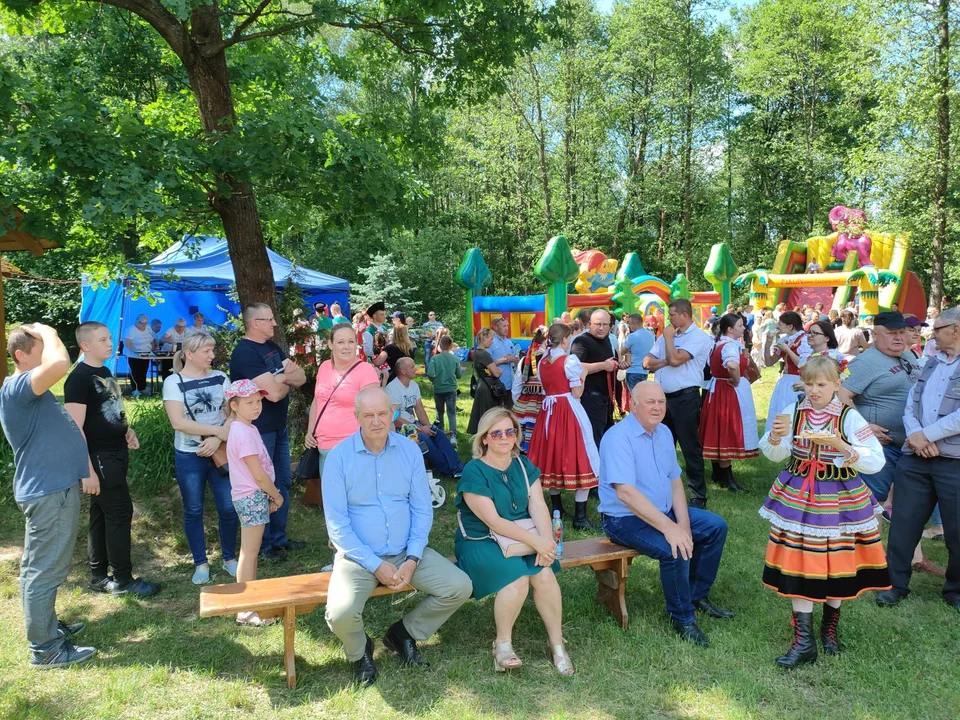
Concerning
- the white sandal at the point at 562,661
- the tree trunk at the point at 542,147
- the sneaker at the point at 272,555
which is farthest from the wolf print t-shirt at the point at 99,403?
the tree trunk at the point at 542,147

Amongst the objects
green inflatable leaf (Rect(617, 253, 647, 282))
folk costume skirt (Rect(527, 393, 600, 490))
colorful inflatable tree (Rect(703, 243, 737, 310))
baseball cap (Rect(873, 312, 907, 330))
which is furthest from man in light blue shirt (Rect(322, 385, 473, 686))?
colorful inflatable tree (Rect(703, 243, 737, 310))

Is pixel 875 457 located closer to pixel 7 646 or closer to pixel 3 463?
pixel 7 646

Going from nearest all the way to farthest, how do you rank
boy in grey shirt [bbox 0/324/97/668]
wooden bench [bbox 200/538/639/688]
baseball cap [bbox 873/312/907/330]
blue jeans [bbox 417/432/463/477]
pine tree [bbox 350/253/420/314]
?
wooden bench [bbox 200/538/639/688]
boy in grey shirt [bbox 0/324/97/668]
baseball cap [bbox 873/312/907/330]
blue jeans [bbox 417/432/463/477]
pine tree [bbox 350/253/420/314]

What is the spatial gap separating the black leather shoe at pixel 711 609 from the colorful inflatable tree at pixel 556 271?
10.8 metres

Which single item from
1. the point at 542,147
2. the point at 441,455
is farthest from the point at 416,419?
the point at 542,147

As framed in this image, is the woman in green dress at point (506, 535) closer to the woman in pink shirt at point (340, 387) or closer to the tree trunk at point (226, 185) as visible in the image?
the woman in pink shirt at point (340, 387)

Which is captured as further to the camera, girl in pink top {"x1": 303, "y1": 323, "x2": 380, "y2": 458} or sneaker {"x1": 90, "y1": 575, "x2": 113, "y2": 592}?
girl in pink top {"x1": 303, "y1": 323, "x2": 380, "y2": 458}

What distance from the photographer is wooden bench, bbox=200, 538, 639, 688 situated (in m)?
3.25

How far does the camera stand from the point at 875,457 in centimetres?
333

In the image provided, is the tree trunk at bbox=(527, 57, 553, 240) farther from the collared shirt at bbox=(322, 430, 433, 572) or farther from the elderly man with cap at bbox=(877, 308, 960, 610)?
the collared shirt at bbox=(322, 430, 433, 572)

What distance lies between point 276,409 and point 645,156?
27.7m

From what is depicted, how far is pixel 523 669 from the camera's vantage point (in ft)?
11.3

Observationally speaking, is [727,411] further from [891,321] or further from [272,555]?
[272,555]

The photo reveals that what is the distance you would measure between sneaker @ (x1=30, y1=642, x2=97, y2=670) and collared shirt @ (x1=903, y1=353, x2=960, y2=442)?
470 centimetres
